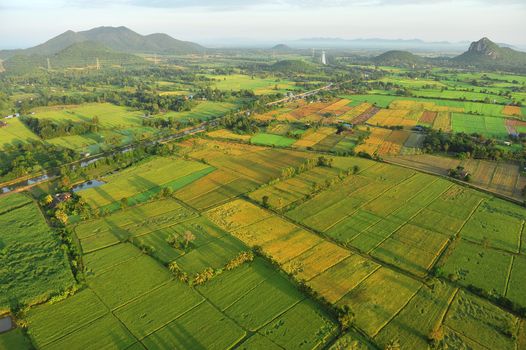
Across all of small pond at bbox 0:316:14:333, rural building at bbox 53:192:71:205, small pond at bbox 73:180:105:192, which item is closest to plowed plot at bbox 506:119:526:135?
small pond at bbox 73:180:105:192

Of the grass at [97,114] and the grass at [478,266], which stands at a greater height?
the grass at [97,114]

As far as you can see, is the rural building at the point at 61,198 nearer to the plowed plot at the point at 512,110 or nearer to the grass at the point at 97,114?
the grass at the point at 97,114

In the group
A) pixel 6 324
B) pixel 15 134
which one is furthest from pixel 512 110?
pixel 15 134

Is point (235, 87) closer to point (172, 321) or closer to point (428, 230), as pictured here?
point (428, 230)

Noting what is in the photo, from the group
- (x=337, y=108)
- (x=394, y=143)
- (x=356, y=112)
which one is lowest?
(x=394, y=143)

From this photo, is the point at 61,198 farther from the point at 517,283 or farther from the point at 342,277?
the point at 517,283

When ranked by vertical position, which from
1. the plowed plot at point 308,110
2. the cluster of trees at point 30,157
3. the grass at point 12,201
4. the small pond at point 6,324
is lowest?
the small pond at point 6,324

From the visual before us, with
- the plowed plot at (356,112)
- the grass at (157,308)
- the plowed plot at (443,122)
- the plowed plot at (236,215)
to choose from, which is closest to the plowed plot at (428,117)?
the plowed plot at (443,122)
